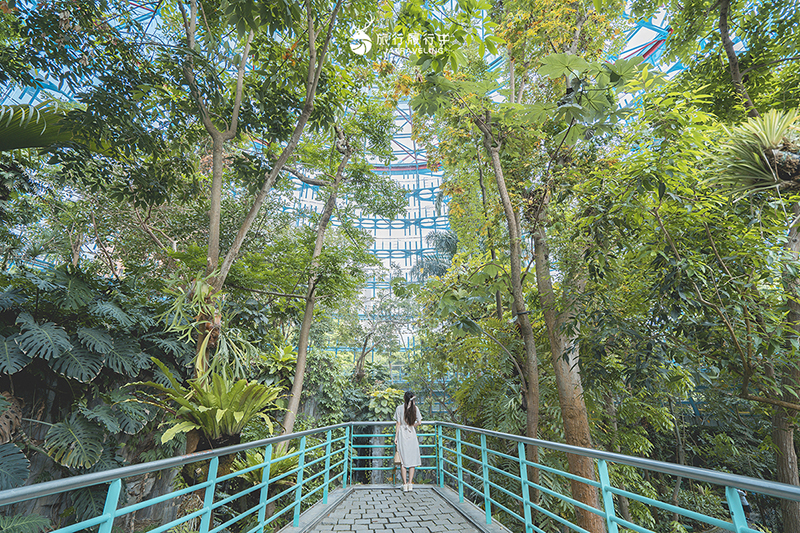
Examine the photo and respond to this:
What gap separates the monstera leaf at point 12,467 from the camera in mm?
2830

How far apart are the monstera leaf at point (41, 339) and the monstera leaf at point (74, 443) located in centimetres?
72

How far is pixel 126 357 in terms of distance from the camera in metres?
3.86

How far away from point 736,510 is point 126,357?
4.76 meters

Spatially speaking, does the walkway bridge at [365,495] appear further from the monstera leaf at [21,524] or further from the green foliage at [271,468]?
the monstera leaf at [21,524]

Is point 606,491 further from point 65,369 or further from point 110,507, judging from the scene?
point 65,369

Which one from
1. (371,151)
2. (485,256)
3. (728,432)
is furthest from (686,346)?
(728,432)

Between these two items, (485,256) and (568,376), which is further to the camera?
(485,256)

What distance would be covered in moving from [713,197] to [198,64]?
173 inches

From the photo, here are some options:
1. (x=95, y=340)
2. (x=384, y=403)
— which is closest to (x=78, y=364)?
(x=95, y=340)

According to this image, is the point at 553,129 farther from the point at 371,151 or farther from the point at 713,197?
the point at 371,151

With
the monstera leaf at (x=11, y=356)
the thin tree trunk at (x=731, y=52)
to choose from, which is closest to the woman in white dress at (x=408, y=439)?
the monstera leaf at (x=11, y=356)

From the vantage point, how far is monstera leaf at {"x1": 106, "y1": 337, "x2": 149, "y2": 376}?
147 inches

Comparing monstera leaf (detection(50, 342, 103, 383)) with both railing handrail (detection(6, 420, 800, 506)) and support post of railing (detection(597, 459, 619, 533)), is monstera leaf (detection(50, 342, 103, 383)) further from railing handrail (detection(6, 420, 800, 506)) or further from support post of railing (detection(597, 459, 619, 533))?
support post of railing (detection(597, 459, 619, 533))

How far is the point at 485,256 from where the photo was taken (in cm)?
477
